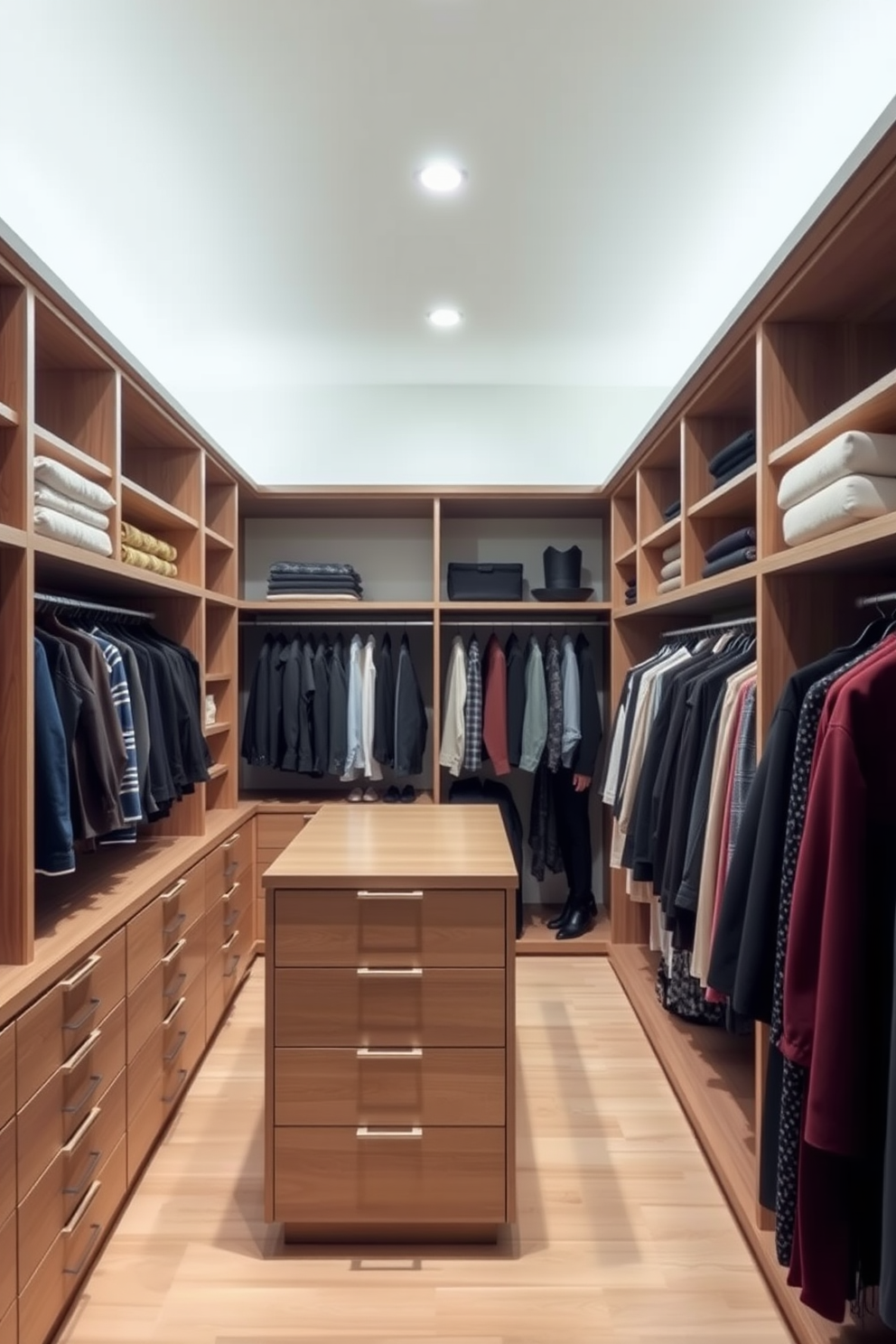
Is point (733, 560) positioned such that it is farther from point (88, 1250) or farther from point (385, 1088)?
point (88, 1250)

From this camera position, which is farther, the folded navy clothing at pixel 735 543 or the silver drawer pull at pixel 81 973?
the folded navy clothing at pixel 735 543

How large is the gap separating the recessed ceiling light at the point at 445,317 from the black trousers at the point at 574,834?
7.21 feet

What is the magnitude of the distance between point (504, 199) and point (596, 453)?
1.78m

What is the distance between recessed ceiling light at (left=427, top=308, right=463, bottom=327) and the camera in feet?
10.6

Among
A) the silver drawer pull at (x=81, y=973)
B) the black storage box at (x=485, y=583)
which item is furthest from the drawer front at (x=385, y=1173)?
the black storage box at (x=485, y=583)

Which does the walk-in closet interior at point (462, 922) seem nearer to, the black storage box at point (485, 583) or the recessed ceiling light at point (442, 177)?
the recessed ceiling light at point (442, 177)

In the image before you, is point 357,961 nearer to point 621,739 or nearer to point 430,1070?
point 430,1070

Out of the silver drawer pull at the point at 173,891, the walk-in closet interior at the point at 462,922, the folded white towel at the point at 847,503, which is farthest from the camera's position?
the silver drawer pull at the point at 173,891

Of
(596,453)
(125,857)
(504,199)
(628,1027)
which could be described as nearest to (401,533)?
(596,453)

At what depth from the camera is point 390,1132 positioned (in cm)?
176

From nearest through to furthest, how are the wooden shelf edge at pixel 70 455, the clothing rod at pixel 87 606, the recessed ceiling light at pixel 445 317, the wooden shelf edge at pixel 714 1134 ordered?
the wooden shelf edge at pixel 714 1134
the wooden shelf edge at pixel 70 455
the clothing rod at pixel 87 606
the recessed ceiling light at pixel 445 317

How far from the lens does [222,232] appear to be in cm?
265

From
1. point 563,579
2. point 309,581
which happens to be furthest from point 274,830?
point 563,579

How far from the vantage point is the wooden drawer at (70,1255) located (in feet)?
4.85
